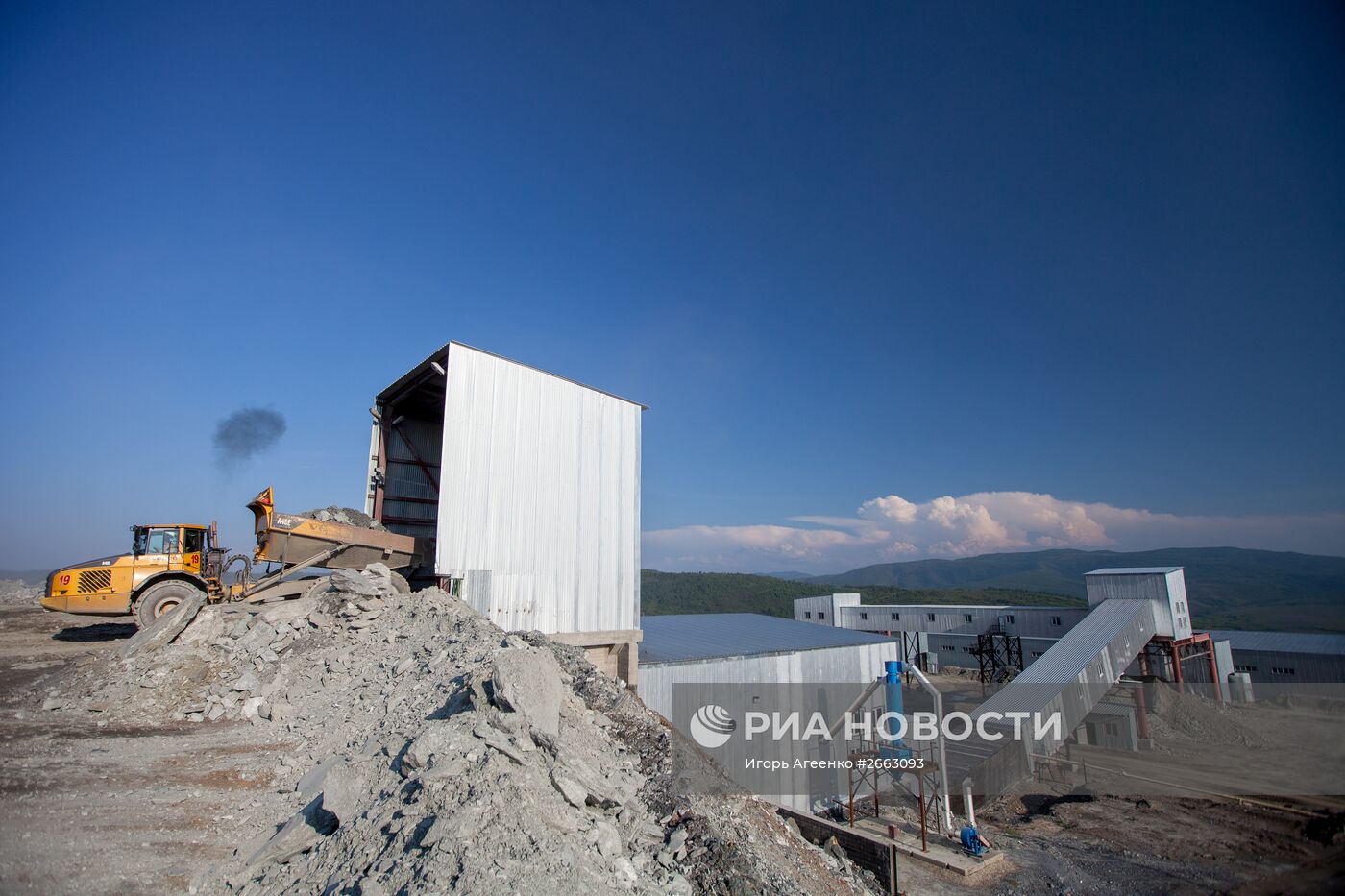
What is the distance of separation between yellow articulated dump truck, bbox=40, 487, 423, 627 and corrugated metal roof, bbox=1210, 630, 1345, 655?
4398cm

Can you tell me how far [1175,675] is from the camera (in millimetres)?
27922

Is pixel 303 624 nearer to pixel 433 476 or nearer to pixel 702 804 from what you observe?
pixel 433 476

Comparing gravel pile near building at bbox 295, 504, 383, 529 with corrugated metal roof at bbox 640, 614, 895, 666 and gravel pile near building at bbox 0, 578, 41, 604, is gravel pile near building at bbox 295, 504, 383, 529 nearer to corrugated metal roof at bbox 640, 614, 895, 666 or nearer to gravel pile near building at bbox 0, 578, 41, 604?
corrugated metal roof at bbox 640, 614, 895, 666

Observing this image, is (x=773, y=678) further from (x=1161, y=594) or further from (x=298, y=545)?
(x=1161, y=594)

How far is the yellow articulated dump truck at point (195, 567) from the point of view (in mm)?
14203

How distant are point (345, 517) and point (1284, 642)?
4970cm

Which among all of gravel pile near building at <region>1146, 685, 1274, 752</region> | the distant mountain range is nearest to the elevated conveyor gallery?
gravel pile near building at <region>1146, 685, 1274, 752</region>

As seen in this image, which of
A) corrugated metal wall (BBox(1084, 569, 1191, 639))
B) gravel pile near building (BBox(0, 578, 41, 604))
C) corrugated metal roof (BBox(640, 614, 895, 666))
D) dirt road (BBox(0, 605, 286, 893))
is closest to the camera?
dirt road (BBox(0, 605, 286, 893))

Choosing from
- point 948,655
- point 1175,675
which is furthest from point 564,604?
point 948,655

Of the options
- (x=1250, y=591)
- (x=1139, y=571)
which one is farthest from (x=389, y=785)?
(x=1250, y=591)

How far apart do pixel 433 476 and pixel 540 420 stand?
→ 520cm

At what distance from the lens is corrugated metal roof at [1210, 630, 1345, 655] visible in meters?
33.0

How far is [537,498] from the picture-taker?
51.0 feet

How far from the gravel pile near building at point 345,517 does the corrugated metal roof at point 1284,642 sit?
43666 mm
